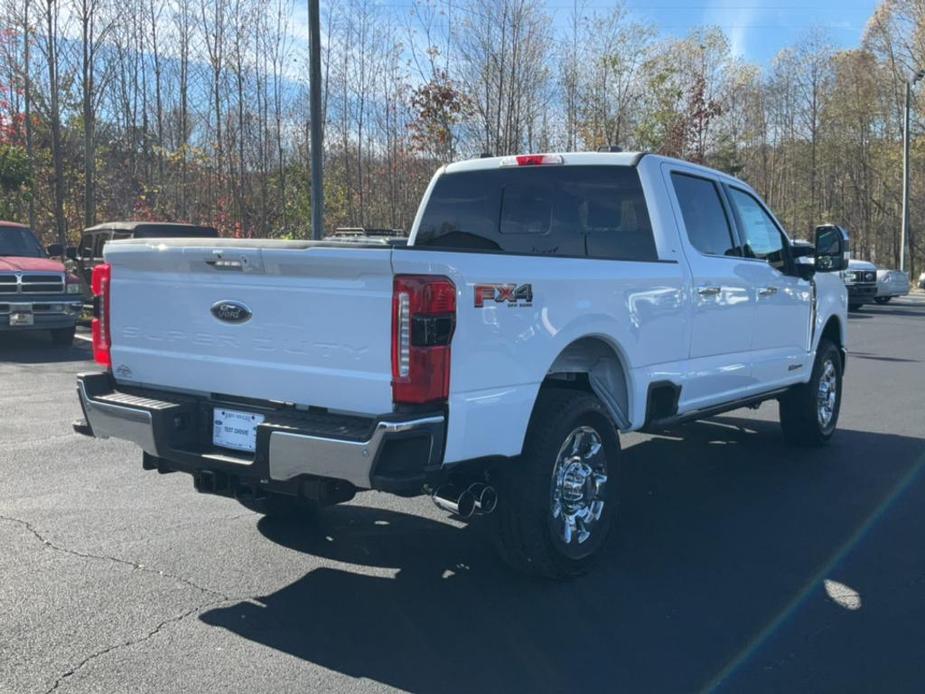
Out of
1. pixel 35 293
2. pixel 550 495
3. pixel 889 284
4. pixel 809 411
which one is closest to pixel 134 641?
pixel 550 495

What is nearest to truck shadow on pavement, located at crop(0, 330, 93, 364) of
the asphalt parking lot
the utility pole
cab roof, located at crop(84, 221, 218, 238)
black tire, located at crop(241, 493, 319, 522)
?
cab roof, located at crop(84, 221, 218, 238)

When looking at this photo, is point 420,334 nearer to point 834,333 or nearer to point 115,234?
point 834,333

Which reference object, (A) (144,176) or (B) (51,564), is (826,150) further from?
(B) (51,564)

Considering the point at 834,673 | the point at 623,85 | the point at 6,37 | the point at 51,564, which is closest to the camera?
the point at 834,673

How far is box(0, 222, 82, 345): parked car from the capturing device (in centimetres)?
1303

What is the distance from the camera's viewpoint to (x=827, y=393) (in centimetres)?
818

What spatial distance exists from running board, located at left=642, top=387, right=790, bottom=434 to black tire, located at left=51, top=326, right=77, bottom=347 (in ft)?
34.9

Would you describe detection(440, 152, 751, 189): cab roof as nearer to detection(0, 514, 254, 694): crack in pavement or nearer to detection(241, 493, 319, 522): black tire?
detection(241, 493, 319, 522): black tire

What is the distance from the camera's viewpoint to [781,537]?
5.48 metres

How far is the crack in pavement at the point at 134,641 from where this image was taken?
3592 millimetres

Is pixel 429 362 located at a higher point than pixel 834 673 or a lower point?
higher

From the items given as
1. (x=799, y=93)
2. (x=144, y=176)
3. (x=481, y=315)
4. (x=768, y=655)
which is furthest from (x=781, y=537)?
(x=799, y=93)

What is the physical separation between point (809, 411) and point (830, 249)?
1.39 m

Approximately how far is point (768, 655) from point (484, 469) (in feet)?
4.93
